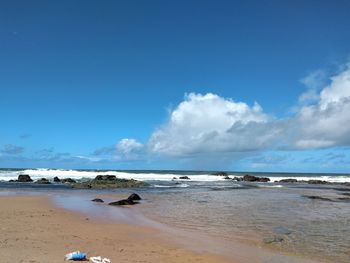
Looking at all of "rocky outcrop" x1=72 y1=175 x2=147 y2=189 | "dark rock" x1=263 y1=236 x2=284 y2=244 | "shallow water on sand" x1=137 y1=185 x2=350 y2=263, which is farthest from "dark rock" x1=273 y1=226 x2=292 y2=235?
"rocky outcrop" x1=72 y1=175 x2=147 y2=189

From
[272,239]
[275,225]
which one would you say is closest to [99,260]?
[272,239]

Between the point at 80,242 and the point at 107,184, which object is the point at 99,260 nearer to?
the point at 80,242

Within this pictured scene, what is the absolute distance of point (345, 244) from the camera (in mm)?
13688

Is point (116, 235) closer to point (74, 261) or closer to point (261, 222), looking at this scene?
point (74, 261)

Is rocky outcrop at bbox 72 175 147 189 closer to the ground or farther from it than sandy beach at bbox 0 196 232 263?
farther from it

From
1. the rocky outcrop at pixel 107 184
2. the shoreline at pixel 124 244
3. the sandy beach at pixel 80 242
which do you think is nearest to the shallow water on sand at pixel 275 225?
the shoreline at pixel 124 244

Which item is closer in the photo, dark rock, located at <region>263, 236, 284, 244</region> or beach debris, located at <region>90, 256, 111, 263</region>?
beach debris, located at <region>90, 256, 111, 263</region>

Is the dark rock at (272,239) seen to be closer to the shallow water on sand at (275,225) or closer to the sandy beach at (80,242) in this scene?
the shallow water on sand at (275,225)

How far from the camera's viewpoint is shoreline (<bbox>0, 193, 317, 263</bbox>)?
10.6 m

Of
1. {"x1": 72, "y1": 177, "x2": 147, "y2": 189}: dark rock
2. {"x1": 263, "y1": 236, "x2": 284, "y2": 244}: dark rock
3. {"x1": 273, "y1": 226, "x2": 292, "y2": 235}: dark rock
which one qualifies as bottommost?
{"x1": 263, "y1": 236, "x2": 284, "y2": 244}: dark rock

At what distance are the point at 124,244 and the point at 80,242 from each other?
1318 mm

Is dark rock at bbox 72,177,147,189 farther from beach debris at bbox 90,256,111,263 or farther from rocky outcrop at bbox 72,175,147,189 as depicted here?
beach debris at bbox 90,256,111,263

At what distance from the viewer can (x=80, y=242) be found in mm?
12039

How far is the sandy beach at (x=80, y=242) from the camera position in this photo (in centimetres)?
1018
